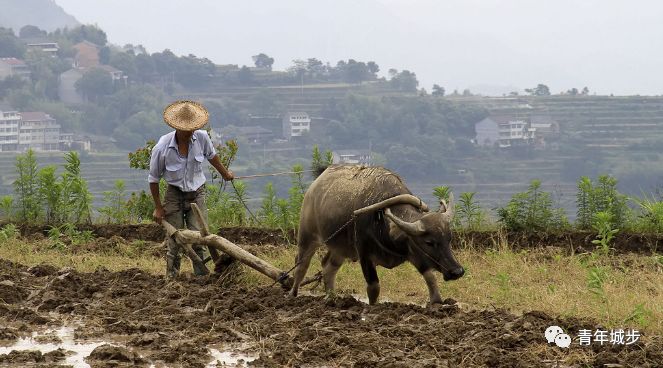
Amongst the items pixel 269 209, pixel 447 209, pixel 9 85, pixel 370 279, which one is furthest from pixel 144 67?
pixel 447 209

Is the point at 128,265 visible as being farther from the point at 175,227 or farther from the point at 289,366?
the point at 289,366

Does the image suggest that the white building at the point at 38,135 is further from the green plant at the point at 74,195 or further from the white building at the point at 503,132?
the green plant at the point at 74,195

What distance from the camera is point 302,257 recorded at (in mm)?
11375

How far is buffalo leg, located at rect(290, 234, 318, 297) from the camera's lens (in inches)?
445

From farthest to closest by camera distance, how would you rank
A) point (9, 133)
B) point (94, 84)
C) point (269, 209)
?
point (94, 84) < point (9, 133) < point (269, 209)

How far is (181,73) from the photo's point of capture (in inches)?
3383

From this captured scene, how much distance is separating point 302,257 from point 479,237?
4.36 meters

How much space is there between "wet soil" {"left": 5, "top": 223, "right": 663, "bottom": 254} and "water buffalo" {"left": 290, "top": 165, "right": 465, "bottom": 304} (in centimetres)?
336

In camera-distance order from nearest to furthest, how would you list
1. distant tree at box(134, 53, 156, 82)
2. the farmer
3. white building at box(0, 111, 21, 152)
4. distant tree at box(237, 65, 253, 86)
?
the farmer < white building at box(0, 111, 21, 152) < distant tree at box(237, 65, 253, 86) < distant tree at box(134, 53, 156, 82)

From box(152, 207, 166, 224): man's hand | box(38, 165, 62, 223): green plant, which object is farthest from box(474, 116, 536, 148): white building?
box(152, 207, 166, 224): man's hand

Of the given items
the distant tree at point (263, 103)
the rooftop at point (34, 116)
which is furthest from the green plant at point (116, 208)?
the distant tree at point (263, 103)

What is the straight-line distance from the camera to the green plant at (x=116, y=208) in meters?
17.4

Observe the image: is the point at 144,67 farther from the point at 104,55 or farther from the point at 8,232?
the point at 8,232

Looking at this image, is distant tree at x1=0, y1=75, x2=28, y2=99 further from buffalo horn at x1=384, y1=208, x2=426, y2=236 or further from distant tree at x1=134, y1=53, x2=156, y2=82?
buffalo horn at x1=384, y1=208, x2=426, y2=236
